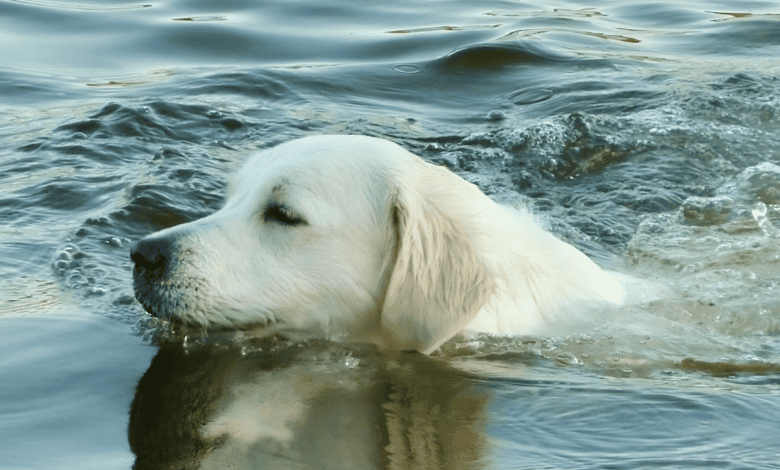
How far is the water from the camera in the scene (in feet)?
9.98

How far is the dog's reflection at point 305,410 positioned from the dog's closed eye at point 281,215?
0.55m

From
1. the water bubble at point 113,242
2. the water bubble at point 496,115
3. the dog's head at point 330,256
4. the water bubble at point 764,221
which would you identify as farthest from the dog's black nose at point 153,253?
the water bubble at point 496,115

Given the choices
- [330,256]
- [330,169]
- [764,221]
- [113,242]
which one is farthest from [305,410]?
[764,221]

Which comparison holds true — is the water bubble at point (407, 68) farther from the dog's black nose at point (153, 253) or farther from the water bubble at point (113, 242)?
the dog's black nose at point (153, 253)

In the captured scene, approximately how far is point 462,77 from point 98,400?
6.16 m

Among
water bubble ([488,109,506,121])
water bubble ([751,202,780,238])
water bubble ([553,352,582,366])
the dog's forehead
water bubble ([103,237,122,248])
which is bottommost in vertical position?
water bubble ([553,352,582,366])

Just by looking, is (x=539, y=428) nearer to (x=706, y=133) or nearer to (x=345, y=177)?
(x=345, y=177)

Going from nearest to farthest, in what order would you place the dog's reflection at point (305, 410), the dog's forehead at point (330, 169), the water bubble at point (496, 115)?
the dog's reflection at point (305, 410)
the dog's forehead at point (330, 169)
the water bubble at point (496, 115)

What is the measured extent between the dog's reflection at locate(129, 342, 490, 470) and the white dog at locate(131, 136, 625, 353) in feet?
0.45

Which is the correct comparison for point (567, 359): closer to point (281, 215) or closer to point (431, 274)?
point (431, 274)

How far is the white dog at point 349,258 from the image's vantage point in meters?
3.47

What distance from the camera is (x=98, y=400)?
10.5ft

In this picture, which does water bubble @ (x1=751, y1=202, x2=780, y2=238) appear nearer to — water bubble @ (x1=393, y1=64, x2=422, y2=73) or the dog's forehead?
the dog's forehead

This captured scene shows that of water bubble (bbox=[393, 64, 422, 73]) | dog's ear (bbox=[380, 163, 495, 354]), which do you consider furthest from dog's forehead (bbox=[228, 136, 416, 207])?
water bubble (bbox=[393, 64, 422, 73])
